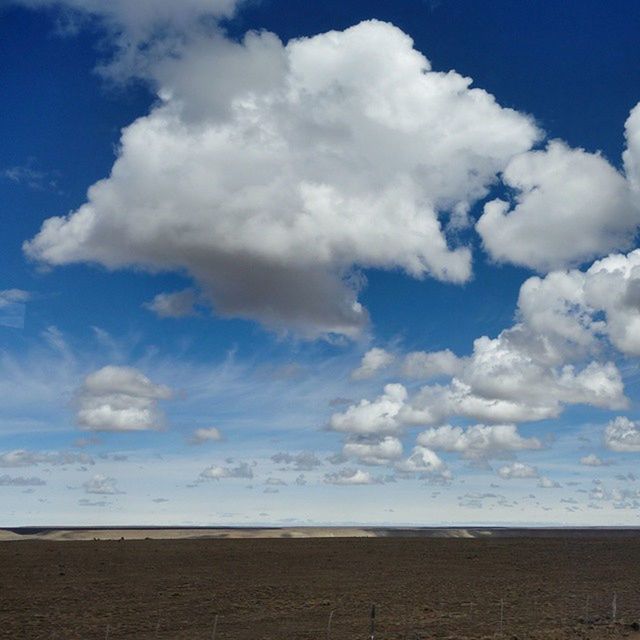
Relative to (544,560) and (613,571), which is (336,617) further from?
(544,560)

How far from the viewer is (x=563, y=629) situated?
38.4 m

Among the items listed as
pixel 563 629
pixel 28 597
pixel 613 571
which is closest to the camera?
pixel 563 629

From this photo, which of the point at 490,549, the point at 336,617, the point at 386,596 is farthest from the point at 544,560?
the point at 336,617

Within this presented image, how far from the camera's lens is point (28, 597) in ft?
173

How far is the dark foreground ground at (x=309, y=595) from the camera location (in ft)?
128

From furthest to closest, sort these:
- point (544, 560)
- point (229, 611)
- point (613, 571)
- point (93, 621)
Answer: point (544, 560) < point (613, 571) < point (229, 611) < point (93, 621)

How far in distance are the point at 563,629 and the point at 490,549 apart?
77513mm

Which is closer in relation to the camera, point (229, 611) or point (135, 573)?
point (229, 611)

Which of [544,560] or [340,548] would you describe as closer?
[544,560]

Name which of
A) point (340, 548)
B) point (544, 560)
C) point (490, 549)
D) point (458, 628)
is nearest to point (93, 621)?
point (458, 628)

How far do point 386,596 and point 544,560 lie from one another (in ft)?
145

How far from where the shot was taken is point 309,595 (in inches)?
2141

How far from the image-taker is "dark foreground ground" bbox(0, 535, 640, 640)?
128 ft

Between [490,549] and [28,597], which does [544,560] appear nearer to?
[490,549]
